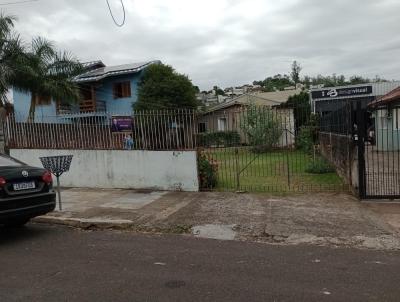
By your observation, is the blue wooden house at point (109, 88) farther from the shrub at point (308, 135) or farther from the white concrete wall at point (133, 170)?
the white concrete wall at point (133, 170)

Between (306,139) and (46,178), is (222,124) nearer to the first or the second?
(46,178)

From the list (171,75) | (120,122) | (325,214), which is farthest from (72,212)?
(171,75)

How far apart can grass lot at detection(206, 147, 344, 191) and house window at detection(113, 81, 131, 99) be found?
18333mm

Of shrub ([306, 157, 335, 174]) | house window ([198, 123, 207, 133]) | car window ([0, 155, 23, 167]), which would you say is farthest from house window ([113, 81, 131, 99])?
car window ([0, 155, 23, 167])

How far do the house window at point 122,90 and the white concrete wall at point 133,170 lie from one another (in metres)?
21.8

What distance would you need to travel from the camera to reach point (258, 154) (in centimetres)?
1622

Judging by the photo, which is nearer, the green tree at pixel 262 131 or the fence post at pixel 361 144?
the fence post at pixel 361 144

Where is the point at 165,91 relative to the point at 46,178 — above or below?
above

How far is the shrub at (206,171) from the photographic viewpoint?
11427mm

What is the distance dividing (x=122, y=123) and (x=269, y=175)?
541 cm

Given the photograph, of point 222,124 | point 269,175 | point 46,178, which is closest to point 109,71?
point 269,175

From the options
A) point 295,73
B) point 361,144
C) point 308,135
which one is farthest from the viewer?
point 295,73

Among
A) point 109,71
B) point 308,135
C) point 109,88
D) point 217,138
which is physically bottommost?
point 308,135

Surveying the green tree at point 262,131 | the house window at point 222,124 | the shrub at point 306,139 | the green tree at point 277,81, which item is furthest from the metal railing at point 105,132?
the green tree at point 277,81
